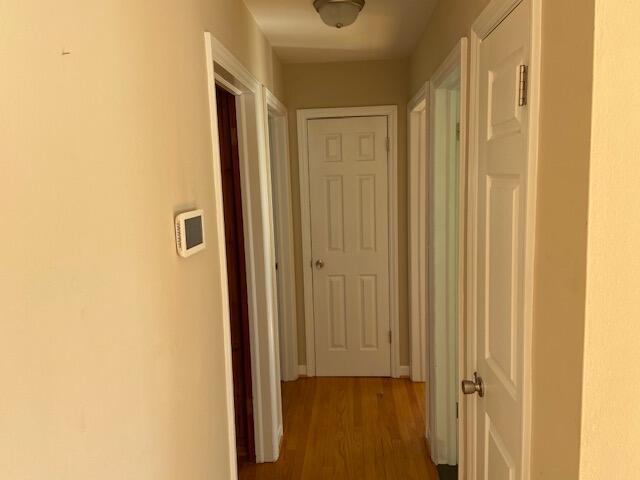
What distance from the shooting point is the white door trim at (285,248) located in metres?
3.45

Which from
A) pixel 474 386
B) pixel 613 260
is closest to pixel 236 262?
pixel 474 386

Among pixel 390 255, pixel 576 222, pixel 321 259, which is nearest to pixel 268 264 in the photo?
pixel 321 259

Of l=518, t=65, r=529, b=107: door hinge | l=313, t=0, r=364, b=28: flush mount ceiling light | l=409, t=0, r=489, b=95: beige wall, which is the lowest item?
l=518, t=65, r=529, b=107: door hinge

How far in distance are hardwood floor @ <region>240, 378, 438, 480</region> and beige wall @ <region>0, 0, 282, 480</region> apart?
1304mm

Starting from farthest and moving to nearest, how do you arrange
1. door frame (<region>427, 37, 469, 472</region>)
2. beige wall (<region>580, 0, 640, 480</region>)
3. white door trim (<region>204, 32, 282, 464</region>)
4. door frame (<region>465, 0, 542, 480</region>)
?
white door trim (<region>204, 32, 282, 464</region>) → door frame (<region>427, 37, 469, 472</region>) → door frame (<region>465, 0, 542, 480</region>) → beige wall (<region>580, 0, 640, 480</region>)

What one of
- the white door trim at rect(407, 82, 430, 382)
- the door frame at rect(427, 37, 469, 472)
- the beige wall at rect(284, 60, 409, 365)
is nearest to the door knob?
the door frame at rect(427, 37, 469, 472)

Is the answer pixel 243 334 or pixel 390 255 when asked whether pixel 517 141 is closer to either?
pixel 243 334

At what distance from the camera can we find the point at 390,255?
3619 millimetres

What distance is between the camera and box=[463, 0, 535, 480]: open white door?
3.69 feet

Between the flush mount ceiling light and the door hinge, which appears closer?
the door hinge

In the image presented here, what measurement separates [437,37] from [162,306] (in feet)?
6.09

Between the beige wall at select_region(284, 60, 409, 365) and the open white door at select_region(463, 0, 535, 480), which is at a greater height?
the beige wall at select_region(284, 60, 409, 365)

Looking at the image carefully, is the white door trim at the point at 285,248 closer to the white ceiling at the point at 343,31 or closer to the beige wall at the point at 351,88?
the beige wall at the point at 351,88

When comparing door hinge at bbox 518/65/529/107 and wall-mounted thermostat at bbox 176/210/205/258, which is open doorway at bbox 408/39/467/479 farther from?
wall-mounted thermostat at bbox 176/210/205/258
